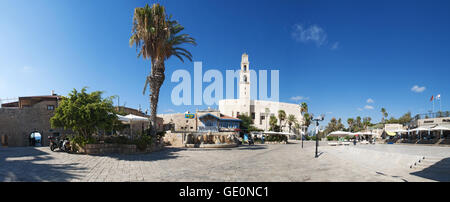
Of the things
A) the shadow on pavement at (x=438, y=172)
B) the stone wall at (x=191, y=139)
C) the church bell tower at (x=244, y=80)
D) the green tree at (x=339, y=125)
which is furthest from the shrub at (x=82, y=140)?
the green tree at (x=339, y=125)

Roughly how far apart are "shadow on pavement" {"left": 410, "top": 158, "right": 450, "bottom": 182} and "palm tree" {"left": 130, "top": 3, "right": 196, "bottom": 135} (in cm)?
1659

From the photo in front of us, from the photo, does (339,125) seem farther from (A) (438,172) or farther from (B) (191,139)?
(A) (438,172)

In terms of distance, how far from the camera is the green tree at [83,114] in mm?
11930

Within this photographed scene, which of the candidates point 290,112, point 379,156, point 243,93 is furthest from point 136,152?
point 290,112

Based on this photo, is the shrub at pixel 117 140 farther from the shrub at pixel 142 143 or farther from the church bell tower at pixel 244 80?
the church bell tower at pixel 244 80

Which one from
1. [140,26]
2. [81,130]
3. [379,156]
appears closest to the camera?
[379,156]

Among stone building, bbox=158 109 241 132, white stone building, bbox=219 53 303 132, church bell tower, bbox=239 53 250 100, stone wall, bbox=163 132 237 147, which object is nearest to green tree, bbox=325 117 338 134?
white stone building, bbox=219 53 303 132

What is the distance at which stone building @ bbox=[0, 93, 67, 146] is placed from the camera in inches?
724

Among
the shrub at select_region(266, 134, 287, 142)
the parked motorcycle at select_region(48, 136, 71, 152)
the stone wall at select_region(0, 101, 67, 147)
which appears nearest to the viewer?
the parked motorcycle at select_region(48, 136, 71, 152)

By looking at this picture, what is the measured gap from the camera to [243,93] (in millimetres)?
67375

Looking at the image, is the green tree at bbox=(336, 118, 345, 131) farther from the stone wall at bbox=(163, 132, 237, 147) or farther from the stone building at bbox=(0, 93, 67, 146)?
the stone building at bbox=(0, 93, 67, 146)

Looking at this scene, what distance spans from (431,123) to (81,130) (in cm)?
4164

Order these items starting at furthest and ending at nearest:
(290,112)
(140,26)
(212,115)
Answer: (290,112), (212,115), (140,26)
